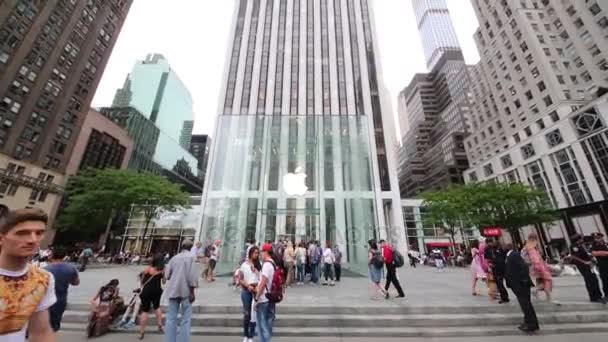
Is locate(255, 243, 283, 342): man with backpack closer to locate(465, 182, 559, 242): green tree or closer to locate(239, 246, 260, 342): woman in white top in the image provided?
locate(239, 246, 260, 342): woman in white top

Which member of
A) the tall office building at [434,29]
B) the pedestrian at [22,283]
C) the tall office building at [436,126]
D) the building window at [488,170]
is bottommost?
the pedestrian at [22,283]

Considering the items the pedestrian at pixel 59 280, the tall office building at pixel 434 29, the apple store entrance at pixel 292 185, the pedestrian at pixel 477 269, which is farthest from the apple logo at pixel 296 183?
the tall office building at pixel 434 29

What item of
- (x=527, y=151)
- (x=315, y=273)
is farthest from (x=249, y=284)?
(x=527, y=151)

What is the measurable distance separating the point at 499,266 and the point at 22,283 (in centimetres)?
924

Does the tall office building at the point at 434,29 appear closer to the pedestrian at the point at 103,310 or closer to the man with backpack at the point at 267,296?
the man with backpack at the point at 267,296

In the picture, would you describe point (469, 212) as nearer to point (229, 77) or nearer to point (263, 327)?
point (263, 327)

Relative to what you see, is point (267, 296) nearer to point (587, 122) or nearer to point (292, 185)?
point (292, 185)

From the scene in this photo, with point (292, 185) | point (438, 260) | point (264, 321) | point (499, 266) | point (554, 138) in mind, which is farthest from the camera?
point (554, 138)

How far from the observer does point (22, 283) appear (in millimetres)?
1613

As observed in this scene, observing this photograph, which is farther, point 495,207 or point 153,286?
point 495,207

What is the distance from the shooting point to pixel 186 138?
362ft

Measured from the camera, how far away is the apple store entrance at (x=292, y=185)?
1301 cm

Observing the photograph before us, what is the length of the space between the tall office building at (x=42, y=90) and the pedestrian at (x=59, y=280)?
40.4 m

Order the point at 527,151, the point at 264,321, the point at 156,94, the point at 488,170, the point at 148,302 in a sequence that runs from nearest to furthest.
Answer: the point at 264,321
the point at 148,302
the point at 527,151
the point at 488,170
the point at 156,94
